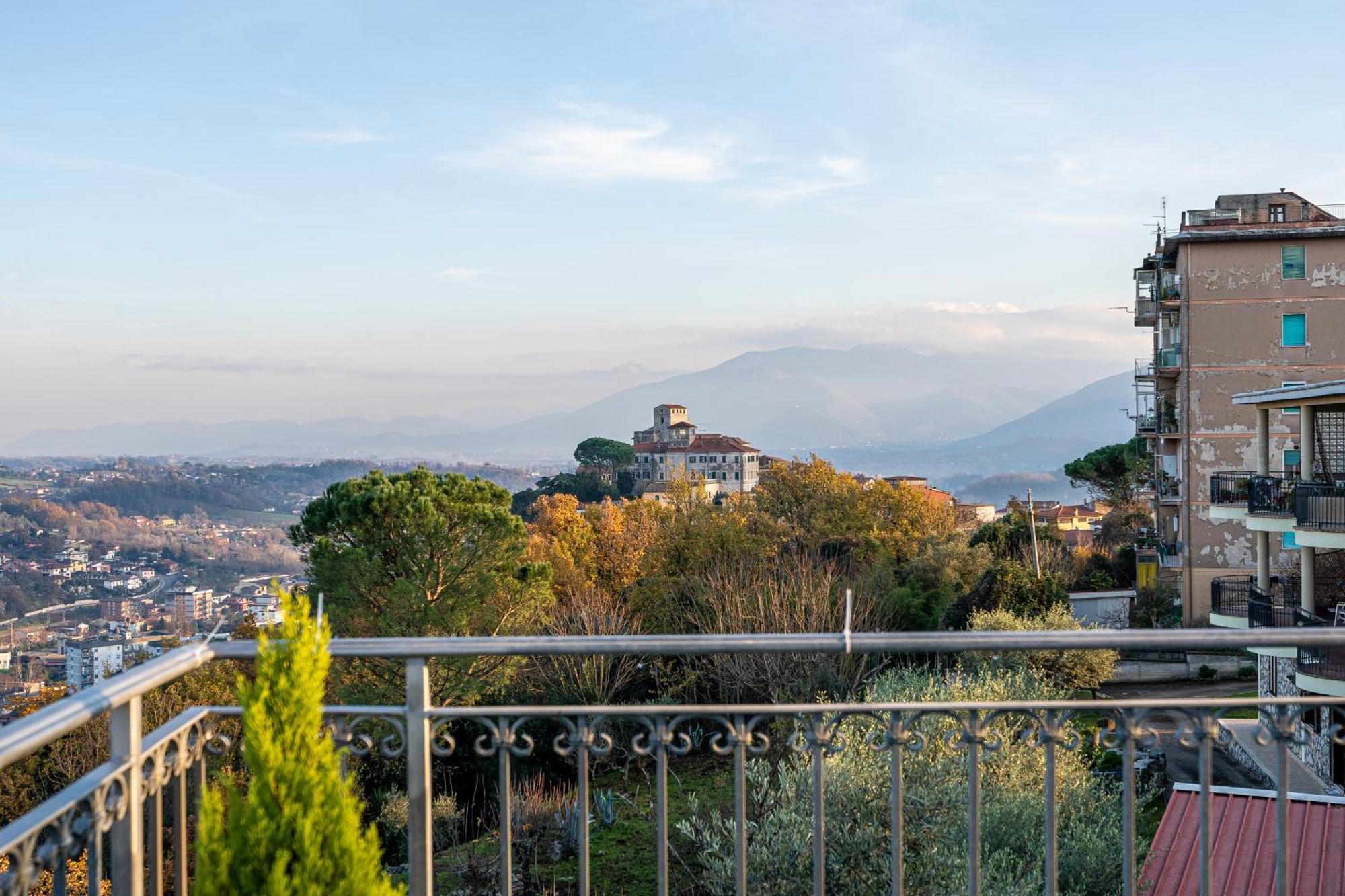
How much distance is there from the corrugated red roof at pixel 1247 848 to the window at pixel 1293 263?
78.0 feet

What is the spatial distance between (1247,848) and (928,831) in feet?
8.78

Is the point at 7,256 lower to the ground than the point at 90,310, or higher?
higher

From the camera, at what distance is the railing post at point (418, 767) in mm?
2605

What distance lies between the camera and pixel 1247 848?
25.6ft

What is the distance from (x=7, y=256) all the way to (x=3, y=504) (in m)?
23.8

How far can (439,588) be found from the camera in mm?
19938

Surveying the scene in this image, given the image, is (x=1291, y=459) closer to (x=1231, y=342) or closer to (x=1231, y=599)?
(x=1231, y=342)

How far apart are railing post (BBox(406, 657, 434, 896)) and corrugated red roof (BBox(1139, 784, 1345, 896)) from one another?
5.79m

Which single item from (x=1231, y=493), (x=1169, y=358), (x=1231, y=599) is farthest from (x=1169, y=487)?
(x=1231, y=599)

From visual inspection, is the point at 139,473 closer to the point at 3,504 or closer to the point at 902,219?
the point at 3,504

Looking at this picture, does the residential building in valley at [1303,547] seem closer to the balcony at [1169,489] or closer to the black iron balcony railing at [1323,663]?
the black iron balcony railing at [1323,663]

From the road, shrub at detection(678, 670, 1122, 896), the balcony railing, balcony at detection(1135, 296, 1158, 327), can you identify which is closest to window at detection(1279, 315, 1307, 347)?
the balcony railing

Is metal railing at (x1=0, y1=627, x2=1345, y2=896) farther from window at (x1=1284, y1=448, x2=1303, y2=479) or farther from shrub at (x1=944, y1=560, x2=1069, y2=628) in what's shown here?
window at (x1=1284, y1=448, x2=1303, y2=479)

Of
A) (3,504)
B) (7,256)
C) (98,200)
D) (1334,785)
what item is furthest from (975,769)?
(7,256)
